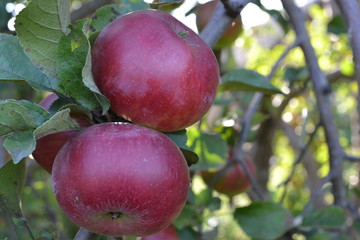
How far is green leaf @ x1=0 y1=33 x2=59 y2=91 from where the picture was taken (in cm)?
76

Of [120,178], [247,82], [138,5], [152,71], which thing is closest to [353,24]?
[247,82]

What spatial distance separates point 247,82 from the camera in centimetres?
108

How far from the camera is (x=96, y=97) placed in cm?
72

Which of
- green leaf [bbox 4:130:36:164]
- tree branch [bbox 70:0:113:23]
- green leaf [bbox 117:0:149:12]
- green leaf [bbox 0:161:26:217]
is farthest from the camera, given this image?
tree branch [bbox 70:0:113:23]

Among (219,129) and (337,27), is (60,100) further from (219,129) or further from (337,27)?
(337,27)

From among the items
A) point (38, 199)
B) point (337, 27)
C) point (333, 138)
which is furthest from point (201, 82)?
point (38, 199)

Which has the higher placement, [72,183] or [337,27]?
[72,183]

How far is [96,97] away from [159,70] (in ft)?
0.30

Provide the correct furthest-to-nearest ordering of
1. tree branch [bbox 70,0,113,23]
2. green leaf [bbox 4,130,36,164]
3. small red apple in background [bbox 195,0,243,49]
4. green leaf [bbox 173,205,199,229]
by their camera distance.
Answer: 1. tree branch [bbox 70,0,113,23]
2. small red apple in background [bbox 195,0,243,49]
3. green leaf [bbox 173,205,199,229]
4. green leaf [bbox 4,130,36,164]

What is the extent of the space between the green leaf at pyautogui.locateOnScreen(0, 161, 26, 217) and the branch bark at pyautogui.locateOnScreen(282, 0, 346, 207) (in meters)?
0.74

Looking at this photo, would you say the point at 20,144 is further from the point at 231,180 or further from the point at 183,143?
the point at 231,180

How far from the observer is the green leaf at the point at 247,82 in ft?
3.43

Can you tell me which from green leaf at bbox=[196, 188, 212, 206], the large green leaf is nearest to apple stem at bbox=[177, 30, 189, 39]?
the large green leaf

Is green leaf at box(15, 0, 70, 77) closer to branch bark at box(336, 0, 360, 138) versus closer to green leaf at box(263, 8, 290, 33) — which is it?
branch bark at box(336, 0, 360, 138)
